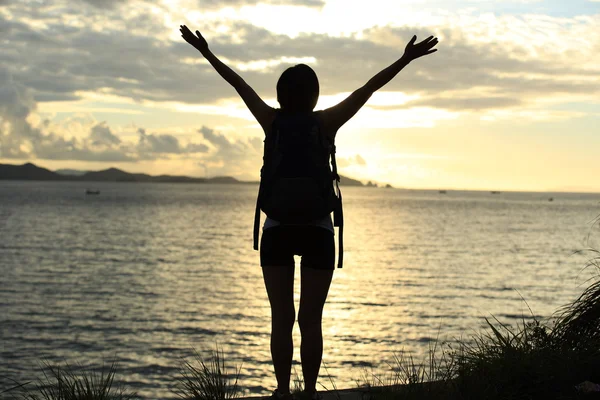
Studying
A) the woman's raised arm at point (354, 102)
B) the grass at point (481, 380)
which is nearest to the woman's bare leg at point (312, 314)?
the grass at point (481, 380)

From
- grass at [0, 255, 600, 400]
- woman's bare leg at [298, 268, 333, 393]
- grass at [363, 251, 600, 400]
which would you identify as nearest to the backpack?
woman's bare leg at [298, 268, 333, 393]

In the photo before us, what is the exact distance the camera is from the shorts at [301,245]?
12.1 feet

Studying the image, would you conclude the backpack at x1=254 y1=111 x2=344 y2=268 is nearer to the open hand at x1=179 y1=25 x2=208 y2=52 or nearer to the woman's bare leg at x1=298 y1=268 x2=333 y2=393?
the woman's bare leg at x1=298 y1=268 x2=333 y2=393

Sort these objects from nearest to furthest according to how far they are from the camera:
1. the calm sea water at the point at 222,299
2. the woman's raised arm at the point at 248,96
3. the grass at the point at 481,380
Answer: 1. the woman's raised arm at the point at 248,96
2. the grass at the point at 481,380
3. the calm sea water at the point at 222,299

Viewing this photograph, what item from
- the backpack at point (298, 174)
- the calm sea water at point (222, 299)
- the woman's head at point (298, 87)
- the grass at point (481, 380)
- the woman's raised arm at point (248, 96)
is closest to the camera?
the backpack at point (298, 174)

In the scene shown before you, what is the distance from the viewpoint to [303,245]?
3699 mm

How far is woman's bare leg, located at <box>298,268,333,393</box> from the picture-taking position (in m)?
3.75

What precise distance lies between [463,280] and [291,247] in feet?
118

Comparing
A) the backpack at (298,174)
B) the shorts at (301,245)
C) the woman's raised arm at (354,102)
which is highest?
the woman's raised arm at (354,102)

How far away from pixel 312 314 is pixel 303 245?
467mm

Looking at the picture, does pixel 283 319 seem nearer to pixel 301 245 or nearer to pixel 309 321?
pixel 309 321

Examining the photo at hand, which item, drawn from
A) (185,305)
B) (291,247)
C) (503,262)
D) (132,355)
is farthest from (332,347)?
(503,262)

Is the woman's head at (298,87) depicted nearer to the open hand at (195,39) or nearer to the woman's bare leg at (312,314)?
the open hand at (195,39)

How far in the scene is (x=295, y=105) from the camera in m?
3.83
